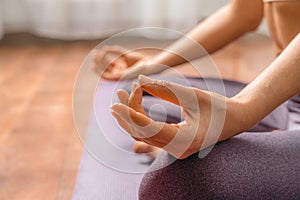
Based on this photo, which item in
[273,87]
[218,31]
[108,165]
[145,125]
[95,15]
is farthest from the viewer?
[95,15]

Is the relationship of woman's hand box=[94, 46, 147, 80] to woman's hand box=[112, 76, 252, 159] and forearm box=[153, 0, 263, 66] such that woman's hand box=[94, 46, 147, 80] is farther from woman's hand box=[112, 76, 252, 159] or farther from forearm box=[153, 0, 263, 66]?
woman's hand box=[112, 76, 252, 159]

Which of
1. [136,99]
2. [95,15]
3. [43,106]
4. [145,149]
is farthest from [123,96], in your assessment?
[95,15]

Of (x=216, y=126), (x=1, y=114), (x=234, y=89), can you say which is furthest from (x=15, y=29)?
(x=216, y=126)

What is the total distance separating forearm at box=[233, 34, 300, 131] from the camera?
0.72m

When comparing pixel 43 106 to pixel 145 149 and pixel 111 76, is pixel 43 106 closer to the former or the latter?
pixel 111 76

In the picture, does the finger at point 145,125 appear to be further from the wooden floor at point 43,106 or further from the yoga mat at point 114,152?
the wooden floor at point 43,106

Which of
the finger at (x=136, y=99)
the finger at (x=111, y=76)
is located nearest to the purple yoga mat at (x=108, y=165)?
the finger at (x=111, y=76)

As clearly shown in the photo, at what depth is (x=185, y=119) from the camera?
666 millimetres

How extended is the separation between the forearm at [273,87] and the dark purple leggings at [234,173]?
0.05 metres

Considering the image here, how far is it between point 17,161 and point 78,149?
0.17 metres

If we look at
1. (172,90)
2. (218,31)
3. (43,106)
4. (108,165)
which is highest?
(172,90)

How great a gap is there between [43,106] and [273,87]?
1202 mm

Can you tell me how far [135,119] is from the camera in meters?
0.63

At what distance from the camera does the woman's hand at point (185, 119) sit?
630 mm
